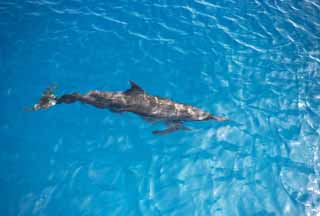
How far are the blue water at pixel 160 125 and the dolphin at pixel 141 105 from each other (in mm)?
383

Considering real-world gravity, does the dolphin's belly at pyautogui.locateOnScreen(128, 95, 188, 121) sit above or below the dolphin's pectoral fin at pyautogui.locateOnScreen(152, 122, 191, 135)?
above

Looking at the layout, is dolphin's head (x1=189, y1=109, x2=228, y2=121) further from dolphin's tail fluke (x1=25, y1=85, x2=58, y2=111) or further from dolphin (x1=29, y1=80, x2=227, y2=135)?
dolphin's tail fluke (x1=25, y1=85, x2=58, y2=111)

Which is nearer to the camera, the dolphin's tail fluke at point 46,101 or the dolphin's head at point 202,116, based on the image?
the dolphin's tail fluke at point 46,101

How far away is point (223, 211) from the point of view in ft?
29.8


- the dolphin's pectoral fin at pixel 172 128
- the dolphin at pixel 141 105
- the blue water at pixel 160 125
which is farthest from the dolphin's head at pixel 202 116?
the dolphin's pectoral fin at pixel 172 128

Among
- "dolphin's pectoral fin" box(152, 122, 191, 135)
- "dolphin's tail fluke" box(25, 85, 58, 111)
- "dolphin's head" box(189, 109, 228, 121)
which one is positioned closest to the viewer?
"dolphin's pectoral fin" box(152, 122, 191, 135)

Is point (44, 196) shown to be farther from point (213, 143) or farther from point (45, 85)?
point (213, 143)

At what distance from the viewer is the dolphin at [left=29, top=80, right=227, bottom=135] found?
10.5 meters

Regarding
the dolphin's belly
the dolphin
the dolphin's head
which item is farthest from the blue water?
the dolphin's belly

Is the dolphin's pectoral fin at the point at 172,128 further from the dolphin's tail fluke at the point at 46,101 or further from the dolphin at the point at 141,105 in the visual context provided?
the dolphin's tail fluke at the point at 46,101

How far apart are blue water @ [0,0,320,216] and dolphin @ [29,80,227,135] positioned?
38cm

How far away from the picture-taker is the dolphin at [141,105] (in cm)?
1053

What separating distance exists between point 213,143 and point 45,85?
767cm

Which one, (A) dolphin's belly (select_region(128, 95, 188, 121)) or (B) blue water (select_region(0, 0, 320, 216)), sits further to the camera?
(A) dolphin's belly (select_region(128, 95, 188, 121))
